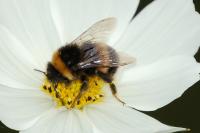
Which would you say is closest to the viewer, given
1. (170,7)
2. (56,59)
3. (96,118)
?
(56,59)

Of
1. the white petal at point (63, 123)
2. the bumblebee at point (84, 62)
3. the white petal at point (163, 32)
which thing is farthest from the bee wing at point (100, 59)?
the white petal at point (163, 32)

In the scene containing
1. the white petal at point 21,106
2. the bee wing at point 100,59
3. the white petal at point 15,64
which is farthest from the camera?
the white petal at point 15,64

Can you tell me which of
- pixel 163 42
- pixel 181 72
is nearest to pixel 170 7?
pixel 163 42

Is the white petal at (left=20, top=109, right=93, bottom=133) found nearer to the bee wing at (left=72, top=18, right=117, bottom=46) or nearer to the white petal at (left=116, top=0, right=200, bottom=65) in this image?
the bee wing at (left=72, top=18, right=117, bottom=46)

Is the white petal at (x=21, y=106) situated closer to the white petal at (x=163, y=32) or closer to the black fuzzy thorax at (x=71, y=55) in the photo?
the black fuzzy thorax at (x=71, y=55)

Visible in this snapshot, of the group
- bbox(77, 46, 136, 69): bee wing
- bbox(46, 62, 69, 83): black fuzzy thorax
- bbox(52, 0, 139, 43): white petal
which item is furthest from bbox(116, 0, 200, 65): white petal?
bbox(46, 62, 69, 83): black fuzzy thorax

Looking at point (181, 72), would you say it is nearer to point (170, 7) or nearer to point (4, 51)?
point (170, 7)
